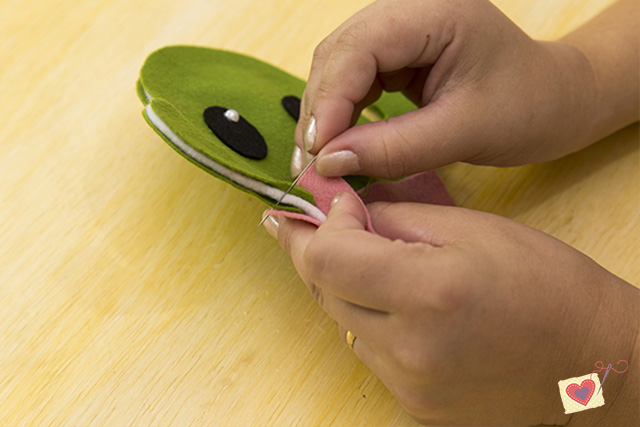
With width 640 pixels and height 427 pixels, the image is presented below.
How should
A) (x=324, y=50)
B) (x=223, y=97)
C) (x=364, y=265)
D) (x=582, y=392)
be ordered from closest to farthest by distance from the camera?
(x=364, y=265), (x=582, y=392), (x=324, y=50), (x=223, y=97)

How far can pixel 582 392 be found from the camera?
70 centimetres

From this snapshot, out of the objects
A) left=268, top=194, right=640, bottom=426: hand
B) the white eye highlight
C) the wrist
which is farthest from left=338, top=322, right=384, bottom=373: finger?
the wrist

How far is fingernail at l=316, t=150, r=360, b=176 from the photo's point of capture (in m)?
0.75

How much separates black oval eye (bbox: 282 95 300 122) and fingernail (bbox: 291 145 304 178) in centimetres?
13

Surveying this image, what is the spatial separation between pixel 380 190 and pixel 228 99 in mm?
295

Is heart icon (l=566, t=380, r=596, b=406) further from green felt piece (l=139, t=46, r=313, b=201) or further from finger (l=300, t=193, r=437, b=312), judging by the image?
green felt piece (l=139, t=46, r=313, b=201)

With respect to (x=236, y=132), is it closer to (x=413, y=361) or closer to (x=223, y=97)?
(x=223, y=97)

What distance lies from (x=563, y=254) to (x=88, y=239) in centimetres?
71

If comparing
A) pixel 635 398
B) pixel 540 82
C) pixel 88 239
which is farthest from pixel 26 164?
pixel 635 398

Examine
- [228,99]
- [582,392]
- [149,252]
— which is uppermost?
[228,99]

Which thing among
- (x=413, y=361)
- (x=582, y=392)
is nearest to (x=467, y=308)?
(x=413, y=361)

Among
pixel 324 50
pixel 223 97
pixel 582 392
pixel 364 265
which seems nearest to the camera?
pixel 364 265

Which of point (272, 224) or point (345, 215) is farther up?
point (345, 215)

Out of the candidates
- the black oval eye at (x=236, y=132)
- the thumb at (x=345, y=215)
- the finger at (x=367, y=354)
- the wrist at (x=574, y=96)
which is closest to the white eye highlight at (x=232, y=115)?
the black oval eye at (x=236, y=132)
